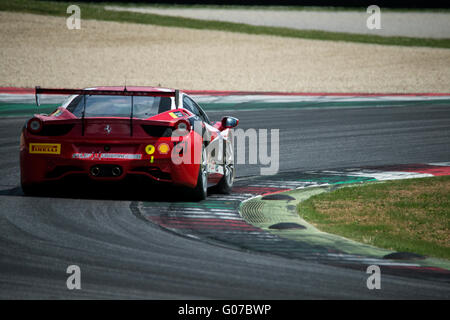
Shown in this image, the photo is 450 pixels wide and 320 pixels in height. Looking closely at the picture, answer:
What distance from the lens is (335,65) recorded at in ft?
123

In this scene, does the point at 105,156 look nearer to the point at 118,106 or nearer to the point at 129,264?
the point at 118,106

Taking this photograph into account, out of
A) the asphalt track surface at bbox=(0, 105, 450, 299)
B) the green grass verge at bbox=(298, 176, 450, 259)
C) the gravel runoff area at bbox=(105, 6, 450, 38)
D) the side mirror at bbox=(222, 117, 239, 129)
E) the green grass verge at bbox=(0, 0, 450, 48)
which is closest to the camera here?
the asphalt track surface at bbox=(0, 105, 450, 299)

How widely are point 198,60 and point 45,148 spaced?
2939 centimetres

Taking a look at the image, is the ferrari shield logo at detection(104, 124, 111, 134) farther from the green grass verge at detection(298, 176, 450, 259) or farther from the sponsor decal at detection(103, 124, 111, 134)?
the green grass verge at detection(298, 176, 450, 259)

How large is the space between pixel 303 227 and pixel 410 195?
A: 226 centimetres

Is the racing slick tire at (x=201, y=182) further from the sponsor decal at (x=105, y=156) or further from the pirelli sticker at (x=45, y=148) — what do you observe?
the pirelli sticker at (x=45, y=148)

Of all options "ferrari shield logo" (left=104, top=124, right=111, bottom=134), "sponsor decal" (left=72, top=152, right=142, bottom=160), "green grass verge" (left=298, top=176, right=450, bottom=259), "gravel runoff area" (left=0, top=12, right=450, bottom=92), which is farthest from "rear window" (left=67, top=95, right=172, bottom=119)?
"gravel runoff area" (left=0, top=12, right=450, bottom=92)

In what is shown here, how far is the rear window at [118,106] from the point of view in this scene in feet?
30.1

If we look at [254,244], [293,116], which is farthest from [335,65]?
[254,244]

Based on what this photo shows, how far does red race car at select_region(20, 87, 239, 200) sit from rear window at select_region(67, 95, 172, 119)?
2 cm

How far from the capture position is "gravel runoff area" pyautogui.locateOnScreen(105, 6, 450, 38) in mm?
52109

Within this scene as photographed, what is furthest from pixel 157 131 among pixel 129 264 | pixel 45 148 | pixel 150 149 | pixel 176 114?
pixel 129 264

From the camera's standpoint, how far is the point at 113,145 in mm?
8797

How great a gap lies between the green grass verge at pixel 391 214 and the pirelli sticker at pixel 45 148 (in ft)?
8.43
